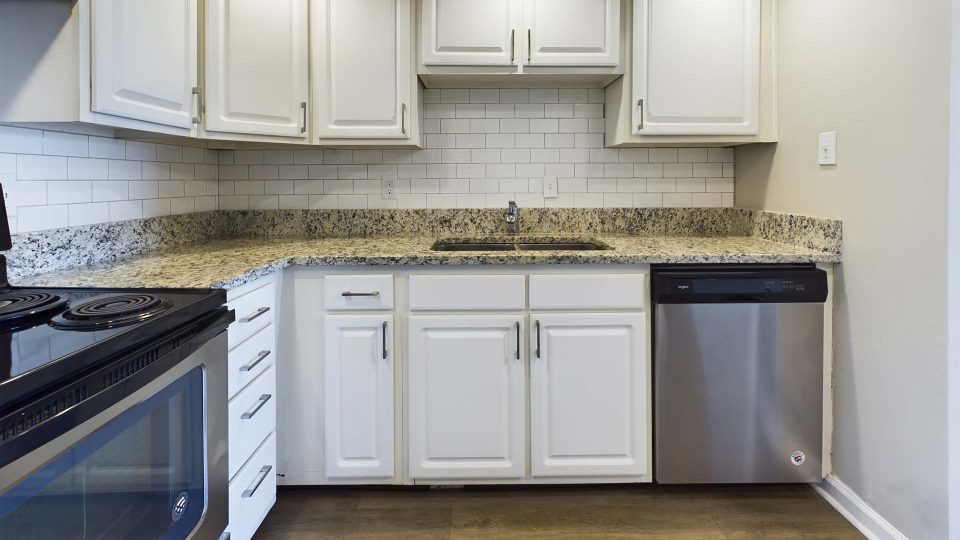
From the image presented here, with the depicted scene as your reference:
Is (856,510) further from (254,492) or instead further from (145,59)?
(145,59)

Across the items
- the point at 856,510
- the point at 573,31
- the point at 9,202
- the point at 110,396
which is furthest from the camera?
the point at 573,31

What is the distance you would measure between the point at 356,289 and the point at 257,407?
1.59 feet

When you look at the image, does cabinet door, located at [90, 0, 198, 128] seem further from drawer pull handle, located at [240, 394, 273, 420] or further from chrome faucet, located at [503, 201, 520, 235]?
chrome faucet, located at [503, 201, 520, 235]

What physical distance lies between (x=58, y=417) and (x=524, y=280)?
1.41 m

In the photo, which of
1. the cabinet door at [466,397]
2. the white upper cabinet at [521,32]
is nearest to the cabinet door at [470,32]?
the white upper cabinet at [521,32]

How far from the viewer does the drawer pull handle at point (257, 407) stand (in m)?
1.74

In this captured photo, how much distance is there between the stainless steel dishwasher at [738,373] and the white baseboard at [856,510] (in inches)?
3.0

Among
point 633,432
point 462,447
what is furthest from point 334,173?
point 633,432

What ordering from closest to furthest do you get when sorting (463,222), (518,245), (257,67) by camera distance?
(257,67) < (518,245) < (463,222)

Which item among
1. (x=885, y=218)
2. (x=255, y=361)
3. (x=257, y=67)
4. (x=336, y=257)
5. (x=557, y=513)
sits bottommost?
(x=557, y=513)

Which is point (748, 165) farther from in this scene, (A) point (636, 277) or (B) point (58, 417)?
(B) point (58, 417)

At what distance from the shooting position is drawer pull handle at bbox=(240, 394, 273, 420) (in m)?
1.74

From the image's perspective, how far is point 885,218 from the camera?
1799mm

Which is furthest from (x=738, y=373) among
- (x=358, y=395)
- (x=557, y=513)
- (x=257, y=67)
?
(x=257, y=67)
